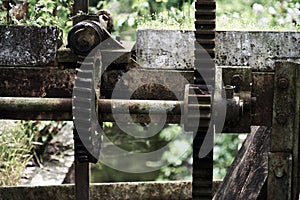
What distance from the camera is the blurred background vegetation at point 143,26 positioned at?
2.82 m

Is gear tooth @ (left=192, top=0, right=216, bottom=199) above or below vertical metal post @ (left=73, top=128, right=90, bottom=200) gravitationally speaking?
above

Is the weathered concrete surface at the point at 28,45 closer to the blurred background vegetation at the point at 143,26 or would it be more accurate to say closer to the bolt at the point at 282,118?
the blurred background vegetation at the point at 143,26

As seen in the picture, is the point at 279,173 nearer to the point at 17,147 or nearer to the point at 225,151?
the point at 17,147

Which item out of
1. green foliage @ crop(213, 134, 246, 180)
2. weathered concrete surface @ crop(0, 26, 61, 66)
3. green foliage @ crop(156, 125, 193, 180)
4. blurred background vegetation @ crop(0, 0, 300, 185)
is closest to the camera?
weathered concrete surface @ crop(0, 26, 61, 66)

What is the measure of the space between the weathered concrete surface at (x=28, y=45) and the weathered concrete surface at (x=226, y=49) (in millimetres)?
343

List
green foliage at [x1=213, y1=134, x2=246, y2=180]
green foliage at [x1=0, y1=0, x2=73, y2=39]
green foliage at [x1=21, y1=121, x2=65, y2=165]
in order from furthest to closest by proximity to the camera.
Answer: green foliage at [x1=213, y1=134, x2=246, y2=180]
green foliage at [x1=21, y1=121, x2=65, y2=165]
green foliage at [x1=0, y1=0, x2=73, y2=39]

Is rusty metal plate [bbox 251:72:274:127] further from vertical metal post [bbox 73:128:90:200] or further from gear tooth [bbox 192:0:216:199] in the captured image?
vertical metal post [bbox 73:128:90:200]

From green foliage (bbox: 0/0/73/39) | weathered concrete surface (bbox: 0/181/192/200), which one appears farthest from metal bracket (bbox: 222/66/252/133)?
weathered concrete surface (bbox: 0/181/192/200)

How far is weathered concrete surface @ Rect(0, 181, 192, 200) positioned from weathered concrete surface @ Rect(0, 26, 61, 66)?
53.5 inches

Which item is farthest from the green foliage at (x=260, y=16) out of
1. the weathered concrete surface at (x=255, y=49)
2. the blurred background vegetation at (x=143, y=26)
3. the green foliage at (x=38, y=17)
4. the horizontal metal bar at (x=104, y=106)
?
the green foliage at (x=38, y=17)

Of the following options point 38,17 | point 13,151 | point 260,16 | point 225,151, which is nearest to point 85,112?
point 38,17

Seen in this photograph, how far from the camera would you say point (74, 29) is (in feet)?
7.19

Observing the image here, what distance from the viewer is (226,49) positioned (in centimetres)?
250

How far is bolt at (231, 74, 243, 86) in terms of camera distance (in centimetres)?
228
